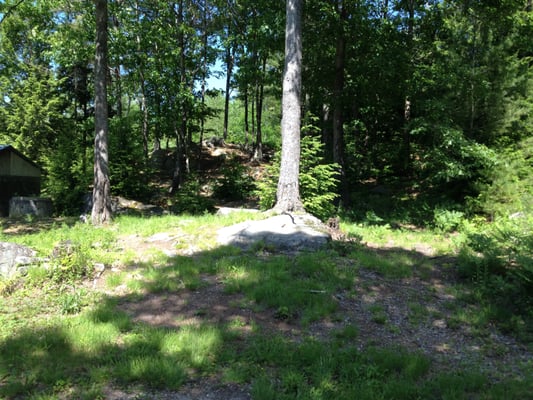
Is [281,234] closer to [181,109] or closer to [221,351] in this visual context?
[221,351]

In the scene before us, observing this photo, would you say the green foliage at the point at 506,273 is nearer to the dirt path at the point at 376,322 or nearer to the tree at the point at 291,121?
the dirt path at the point at 376,322

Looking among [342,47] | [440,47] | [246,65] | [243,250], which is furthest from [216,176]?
[243,250]

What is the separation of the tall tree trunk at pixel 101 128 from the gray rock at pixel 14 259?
13.9 ft

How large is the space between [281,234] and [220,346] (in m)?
4.00

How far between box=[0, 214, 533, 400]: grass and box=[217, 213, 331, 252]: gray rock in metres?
1.08

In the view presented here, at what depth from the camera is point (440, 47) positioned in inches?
507

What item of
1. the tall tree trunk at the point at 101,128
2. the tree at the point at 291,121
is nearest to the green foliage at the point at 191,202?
the tall tree trunk at the point at 101,128

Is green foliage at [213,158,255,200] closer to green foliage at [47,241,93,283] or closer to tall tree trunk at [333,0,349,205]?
tall tree trunk at [333,0,349,205]

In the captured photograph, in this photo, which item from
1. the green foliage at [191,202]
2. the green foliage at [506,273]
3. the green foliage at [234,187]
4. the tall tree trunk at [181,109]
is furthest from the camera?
the green foliage at [234,187]

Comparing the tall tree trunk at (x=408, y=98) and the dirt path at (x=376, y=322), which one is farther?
the tall tree trunk at (x=408, y=98)

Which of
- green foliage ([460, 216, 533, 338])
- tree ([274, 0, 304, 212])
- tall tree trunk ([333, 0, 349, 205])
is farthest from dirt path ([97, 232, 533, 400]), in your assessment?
tall tree trunk ([333, 0, 349, 205])

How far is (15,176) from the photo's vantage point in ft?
54.4

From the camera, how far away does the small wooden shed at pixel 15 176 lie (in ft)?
52.3

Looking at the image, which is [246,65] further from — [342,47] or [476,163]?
[476,163]
